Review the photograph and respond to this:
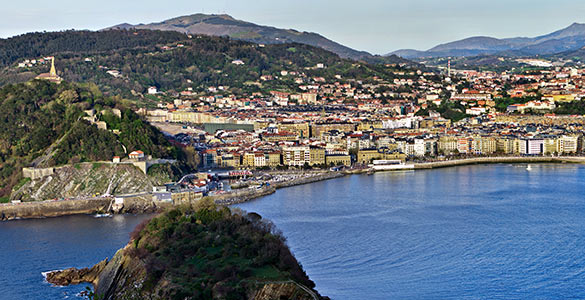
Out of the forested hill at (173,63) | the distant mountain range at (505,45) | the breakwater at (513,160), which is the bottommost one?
the breakwater at (513,160)

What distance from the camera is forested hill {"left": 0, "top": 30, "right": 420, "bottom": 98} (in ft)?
128

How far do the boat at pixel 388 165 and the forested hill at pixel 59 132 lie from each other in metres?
4.85

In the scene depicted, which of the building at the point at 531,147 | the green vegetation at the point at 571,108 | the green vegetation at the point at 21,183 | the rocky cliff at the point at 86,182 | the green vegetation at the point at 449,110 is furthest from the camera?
the green vegetation at the point at 449,110

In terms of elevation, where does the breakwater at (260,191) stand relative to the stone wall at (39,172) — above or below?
below

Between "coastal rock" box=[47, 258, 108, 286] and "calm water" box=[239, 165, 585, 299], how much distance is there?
2444 millimetres

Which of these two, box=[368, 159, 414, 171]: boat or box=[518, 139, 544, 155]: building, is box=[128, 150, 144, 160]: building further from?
box=[518, 139, 544, 155]: building

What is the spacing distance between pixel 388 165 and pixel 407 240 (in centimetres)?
912

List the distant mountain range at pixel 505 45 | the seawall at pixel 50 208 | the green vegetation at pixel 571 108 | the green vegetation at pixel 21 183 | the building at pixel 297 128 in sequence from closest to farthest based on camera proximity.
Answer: the seawall at pixel 50 208 → the green vegetation at pixel 21 183 → the building at pixel 297 128 → the green vegetation at pixel 571 108 → the distant mountain range at pixel 505 45

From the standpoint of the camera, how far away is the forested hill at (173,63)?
39.0 metres

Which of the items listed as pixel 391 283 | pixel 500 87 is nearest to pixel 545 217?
pixel 391 283

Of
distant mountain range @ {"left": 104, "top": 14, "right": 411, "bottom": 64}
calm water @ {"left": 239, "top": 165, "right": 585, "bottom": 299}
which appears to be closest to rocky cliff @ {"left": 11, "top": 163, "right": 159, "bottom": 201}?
calm water @ {"left": 239, "top": 165, "right": 585, "bottom": 299}

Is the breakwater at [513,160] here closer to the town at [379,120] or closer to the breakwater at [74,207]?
the town at [379,120]

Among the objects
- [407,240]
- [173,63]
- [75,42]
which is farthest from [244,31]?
[407,240]

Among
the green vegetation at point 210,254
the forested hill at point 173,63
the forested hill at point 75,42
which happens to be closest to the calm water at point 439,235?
the green vegetation at point 210,254
